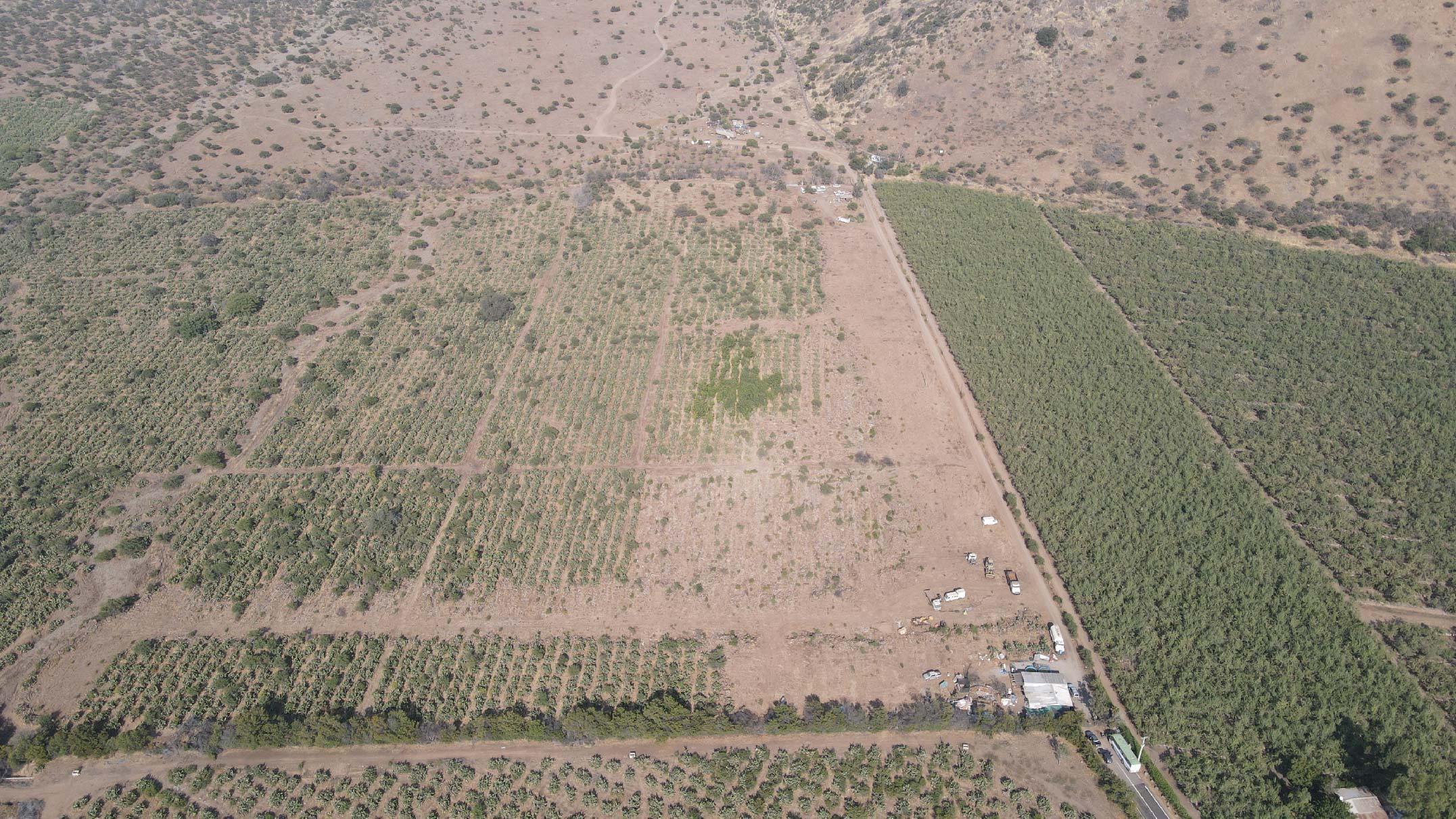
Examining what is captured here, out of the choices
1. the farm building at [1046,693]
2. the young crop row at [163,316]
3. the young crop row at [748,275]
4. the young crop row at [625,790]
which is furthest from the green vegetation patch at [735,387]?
the young crop row at [163,316]

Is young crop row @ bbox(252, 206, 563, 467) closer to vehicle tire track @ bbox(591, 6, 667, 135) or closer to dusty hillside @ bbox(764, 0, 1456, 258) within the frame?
vehicle tire track @ bbox(591, 6, 667, 135)

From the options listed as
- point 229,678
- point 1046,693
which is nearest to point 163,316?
point 229,678

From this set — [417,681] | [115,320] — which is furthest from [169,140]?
[417,681]

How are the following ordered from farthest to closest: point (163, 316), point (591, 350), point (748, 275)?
1. point (748, 275)
2. point (163, 316)
3. point (591, 350)

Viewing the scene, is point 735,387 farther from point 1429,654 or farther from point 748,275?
point 1429,654

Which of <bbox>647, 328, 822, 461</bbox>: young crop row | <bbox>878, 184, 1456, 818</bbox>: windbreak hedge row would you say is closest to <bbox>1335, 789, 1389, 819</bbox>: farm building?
<bbox>878, 184, 1456, 818</bbox>: windbreak hedge row

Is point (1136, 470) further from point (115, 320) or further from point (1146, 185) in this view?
point (115, 320)

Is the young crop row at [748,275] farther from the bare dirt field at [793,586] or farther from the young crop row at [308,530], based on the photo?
the young crop row at [308,530]
